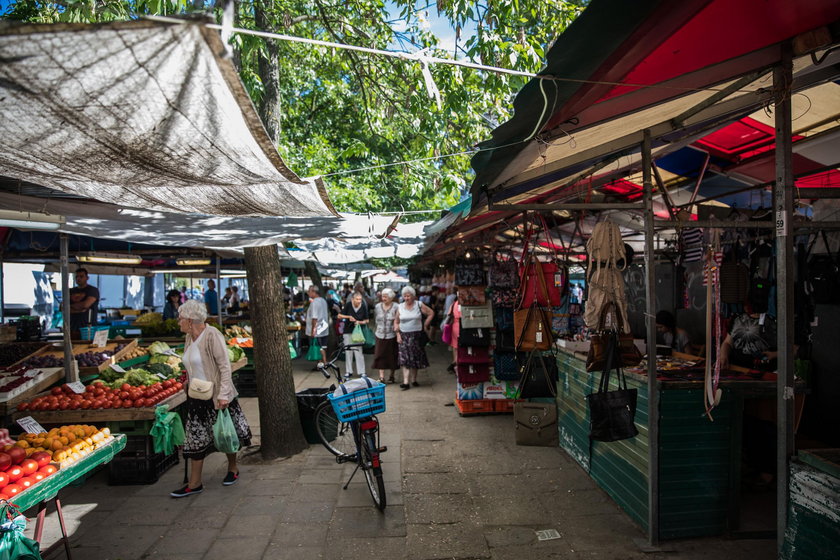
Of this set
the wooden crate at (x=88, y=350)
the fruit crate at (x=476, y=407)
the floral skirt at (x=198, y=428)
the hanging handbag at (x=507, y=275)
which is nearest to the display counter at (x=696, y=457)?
the hanging handbag at (x=507, y=275)

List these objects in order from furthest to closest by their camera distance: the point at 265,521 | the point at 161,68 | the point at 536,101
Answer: the point at 265,521 → the point at 536,101 → the point at 161,68

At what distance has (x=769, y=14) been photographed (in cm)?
233

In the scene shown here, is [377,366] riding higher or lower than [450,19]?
lower

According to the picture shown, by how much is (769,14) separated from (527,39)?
5.49 meters

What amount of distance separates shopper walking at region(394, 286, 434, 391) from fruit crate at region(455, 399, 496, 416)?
6.86 feet

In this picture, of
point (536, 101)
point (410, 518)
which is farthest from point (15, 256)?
point (536, 101)

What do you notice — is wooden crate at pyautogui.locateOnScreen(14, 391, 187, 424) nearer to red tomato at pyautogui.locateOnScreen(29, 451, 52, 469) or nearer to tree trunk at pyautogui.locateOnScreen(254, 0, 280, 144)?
red tomato at pyautogui.locateOnScreen(29, 451, 52, 469)

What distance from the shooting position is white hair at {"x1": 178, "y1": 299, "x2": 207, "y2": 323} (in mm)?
5139

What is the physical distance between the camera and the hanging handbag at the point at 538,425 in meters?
6.55

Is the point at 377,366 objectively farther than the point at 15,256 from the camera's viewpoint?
Yes

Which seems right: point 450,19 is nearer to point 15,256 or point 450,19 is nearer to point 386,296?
point 386,296

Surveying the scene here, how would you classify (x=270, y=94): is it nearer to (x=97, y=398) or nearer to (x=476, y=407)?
(x=97, y=398)

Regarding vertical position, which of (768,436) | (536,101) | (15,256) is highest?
(536,101)

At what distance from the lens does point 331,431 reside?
642 centimetres
